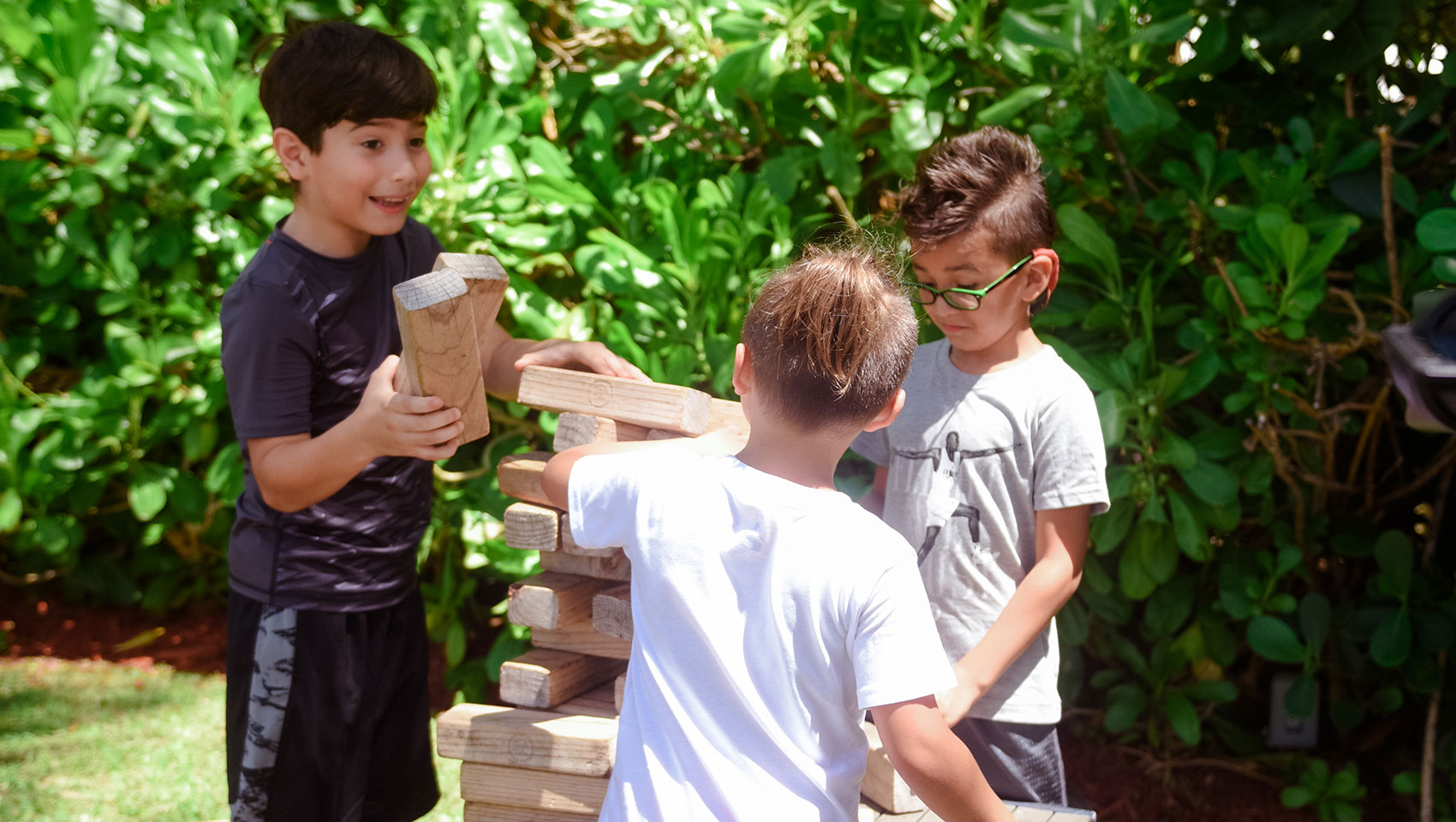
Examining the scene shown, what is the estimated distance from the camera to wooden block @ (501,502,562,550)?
183 centimetres

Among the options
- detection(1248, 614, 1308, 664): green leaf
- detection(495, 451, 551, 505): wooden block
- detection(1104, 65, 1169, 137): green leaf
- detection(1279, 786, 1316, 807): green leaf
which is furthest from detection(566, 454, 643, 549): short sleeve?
detection(1279, 786, 1316, 807): green leaf

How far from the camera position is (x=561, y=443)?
1.80 metres

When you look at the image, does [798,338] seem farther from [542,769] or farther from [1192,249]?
[1192,249]

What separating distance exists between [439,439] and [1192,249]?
1.78 metres

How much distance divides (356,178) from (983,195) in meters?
1.10

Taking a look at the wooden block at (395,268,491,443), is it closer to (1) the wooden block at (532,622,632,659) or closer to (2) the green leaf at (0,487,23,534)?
(1) the wooden block at (532,622,632,659)

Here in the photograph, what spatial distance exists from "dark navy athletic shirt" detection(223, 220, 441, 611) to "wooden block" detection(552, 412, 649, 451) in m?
0.43

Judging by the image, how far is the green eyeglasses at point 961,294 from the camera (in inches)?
71.1

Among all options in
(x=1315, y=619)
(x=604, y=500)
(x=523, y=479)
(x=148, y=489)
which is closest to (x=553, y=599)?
(x=523, y=479)

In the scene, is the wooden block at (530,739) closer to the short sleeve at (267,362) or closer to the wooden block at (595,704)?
the wooden block at (595,704)

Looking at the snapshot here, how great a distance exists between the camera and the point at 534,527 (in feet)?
6.04

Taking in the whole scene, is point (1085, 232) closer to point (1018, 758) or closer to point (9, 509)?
point (1018, 758)

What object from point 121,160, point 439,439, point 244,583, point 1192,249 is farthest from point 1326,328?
point 121,160

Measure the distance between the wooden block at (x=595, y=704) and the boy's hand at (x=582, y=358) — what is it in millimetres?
535
